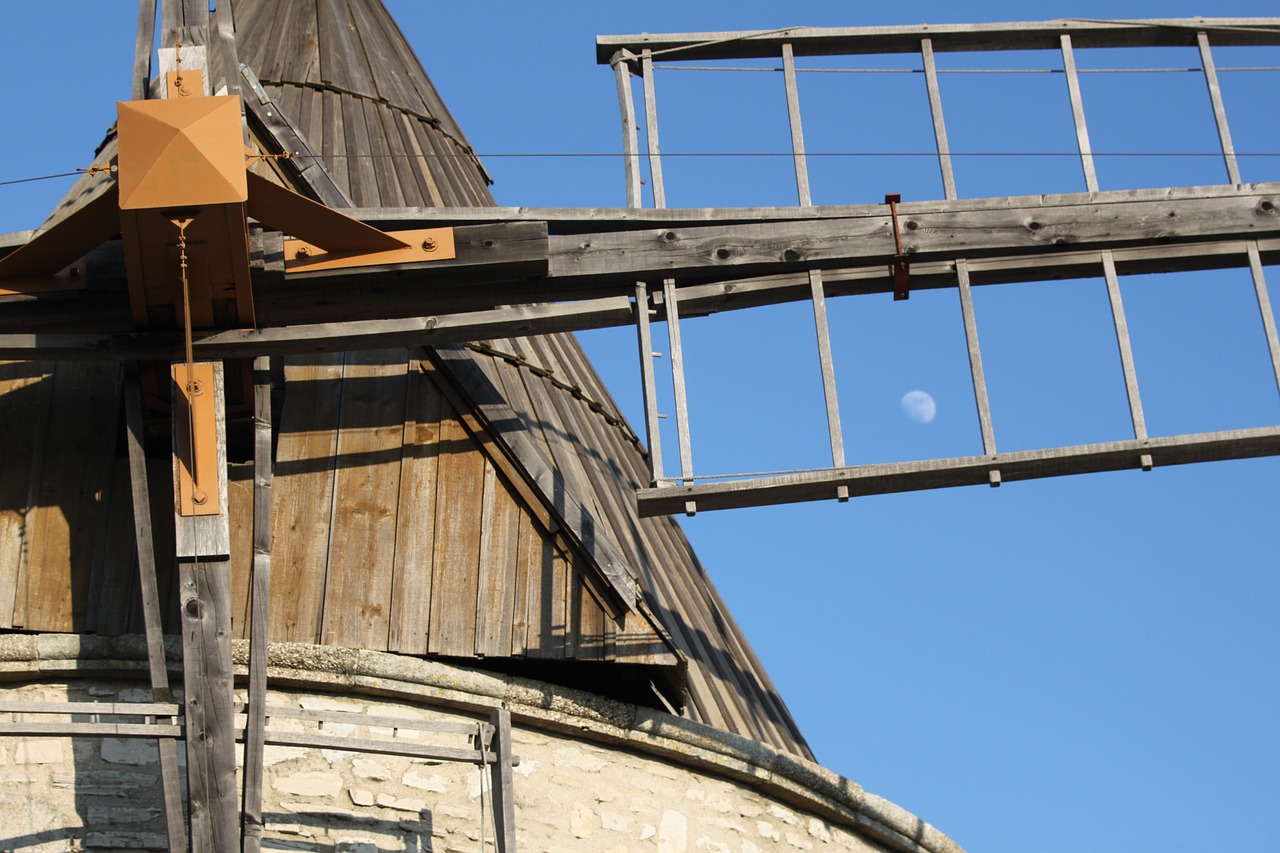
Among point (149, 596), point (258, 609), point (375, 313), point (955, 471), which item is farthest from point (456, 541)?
point (955, 471)

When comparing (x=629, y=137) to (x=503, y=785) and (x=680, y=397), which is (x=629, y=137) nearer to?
(x=680, y=397)

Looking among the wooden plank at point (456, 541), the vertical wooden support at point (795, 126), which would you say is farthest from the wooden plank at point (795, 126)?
the wooden plank at point (456, 541)

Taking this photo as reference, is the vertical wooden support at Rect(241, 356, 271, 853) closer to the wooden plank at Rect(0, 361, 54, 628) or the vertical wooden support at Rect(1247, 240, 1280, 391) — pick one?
the wooden plank at Rect(0, 361, 54, 628)

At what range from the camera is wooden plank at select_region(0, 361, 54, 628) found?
344 inches

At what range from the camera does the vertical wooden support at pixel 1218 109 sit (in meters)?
9.72

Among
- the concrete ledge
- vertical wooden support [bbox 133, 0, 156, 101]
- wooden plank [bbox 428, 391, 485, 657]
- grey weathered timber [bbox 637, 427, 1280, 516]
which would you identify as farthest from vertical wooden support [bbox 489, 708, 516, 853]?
vertical wooden support [bbox 133, 0, 156, 101]

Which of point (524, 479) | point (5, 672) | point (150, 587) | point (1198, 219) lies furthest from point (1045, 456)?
point (5, 672)

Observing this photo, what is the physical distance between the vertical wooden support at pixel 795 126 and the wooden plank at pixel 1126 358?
1.35 m

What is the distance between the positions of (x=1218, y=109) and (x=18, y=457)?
5.55 meters

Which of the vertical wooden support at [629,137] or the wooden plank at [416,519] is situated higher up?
the vertical wooden support at [629,137]

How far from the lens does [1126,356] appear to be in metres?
8.88

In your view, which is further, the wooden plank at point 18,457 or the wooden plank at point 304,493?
the wooden plank at point 304,493

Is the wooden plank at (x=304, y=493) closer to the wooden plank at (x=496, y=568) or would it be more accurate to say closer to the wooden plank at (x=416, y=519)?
the wooden plank at (x=416, y=519)

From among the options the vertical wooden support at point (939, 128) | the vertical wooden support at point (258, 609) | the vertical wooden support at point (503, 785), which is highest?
the vertical wooden support at point (939, 128)
